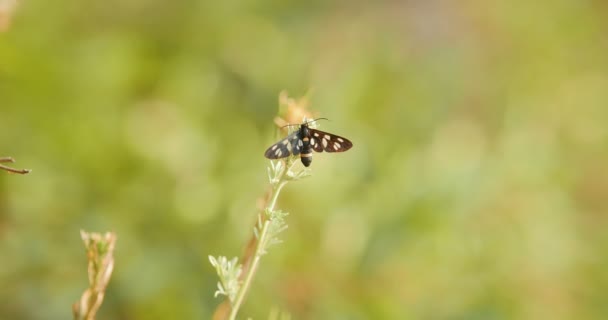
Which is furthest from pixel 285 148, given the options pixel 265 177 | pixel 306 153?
pixel 265 177

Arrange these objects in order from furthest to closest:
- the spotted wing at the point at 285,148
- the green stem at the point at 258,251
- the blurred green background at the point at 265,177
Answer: the blurred green background at the point at 265,177 < the spotted wing at the point at 285,148 < the green stem at the point at 258,251

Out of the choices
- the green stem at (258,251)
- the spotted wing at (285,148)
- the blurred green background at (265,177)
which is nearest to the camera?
the green stem at (258,251)

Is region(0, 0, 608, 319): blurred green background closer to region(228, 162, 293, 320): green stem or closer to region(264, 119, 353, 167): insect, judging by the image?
region(264, 119, 353, 167): insect

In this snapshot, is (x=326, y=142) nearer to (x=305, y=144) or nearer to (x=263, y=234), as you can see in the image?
(x=305, y=144)

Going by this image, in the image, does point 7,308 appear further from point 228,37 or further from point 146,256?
point 228,37

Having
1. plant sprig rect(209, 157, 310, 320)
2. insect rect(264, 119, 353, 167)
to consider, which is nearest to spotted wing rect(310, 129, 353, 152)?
insect rect(264, 119, 353, 167)

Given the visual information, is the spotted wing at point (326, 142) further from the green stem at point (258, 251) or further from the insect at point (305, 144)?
the green stem at point (258, 251)

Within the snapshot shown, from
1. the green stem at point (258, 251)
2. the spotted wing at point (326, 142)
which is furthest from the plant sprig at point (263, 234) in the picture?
the spotted wing at point (326, 142)
